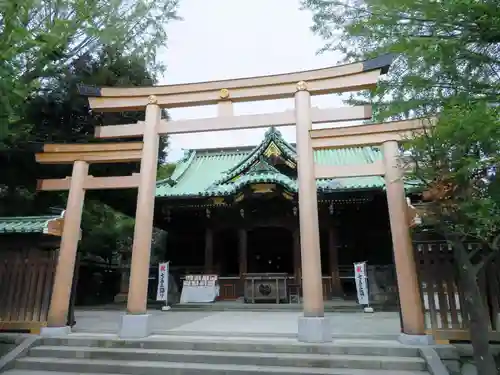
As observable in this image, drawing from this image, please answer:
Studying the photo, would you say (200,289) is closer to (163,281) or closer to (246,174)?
(163,281)

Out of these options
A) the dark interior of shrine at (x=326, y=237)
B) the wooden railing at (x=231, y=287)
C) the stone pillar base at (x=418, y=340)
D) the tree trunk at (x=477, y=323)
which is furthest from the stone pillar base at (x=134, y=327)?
the dark interior of shrine at (x=326, y=237)

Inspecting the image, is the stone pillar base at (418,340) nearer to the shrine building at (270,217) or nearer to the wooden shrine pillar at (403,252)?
the wooden shrine pillar at (403,252)

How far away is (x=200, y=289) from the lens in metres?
12.8

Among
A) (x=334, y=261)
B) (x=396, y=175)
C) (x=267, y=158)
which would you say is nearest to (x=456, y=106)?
(x=396, y=175)

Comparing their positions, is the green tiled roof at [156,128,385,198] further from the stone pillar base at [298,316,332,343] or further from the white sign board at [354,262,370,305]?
the stone pillar base at [298,316,332,343]

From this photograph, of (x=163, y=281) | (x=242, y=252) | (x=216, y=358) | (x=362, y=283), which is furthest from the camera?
(x=242, y=252)

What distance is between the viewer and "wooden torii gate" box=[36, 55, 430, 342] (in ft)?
20.4

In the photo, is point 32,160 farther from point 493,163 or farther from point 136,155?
point 493,163

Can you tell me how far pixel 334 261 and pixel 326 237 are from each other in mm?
1406

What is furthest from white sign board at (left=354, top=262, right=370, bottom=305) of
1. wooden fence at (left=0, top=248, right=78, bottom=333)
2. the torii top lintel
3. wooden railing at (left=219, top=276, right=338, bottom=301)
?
wooden fence at (left=0, top=248, right=78, bottom=333)

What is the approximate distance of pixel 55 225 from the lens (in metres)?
7.18

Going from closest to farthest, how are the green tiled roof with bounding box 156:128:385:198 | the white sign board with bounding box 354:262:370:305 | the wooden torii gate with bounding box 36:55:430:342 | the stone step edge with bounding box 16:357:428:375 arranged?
the stone step edge with bounding box 16:357:428:375
the wooden torii gate with bounding box 36:55:430:342
the white sign board with bounding box 354:262:370:305
the green tiled roof with bounding box 156:128:385:198

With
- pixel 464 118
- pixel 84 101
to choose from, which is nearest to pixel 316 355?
pixel 464 118

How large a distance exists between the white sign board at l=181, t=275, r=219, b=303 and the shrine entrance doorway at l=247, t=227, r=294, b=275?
420 centimetres
